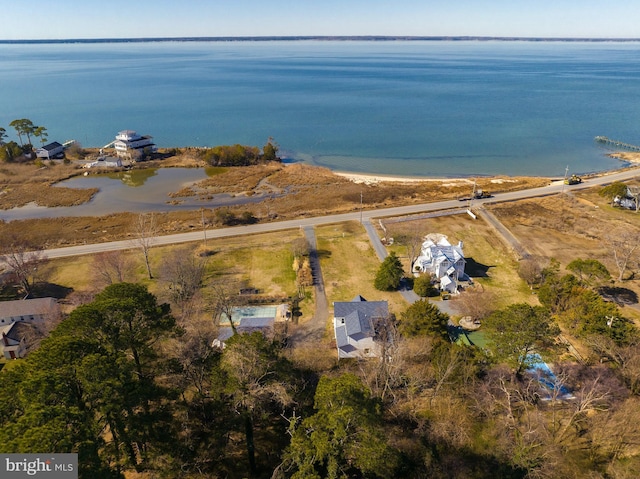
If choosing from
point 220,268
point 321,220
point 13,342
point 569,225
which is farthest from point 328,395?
point 569,225

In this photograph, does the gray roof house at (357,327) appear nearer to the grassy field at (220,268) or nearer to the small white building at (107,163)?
the grassy field at (220,268)

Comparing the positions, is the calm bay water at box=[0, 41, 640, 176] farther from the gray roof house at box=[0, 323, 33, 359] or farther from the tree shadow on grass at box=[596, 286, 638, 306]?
the gray roof house at box=[0, 323, 33, 359]

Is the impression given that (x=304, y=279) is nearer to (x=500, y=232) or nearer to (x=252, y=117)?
(x=500, y=232)

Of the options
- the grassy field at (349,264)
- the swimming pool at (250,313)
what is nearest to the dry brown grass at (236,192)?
the grassy field at (349,264)

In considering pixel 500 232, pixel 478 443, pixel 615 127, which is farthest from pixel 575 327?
pixel 615 127

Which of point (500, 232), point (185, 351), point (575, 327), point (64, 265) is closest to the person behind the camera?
point (185, 351)

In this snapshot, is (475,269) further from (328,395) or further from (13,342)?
(13,342)

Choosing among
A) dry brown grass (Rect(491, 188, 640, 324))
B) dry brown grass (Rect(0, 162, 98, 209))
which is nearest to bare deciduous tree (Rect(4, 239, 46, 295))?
dry brown grass (Rect(0, 162, 98, 209))
